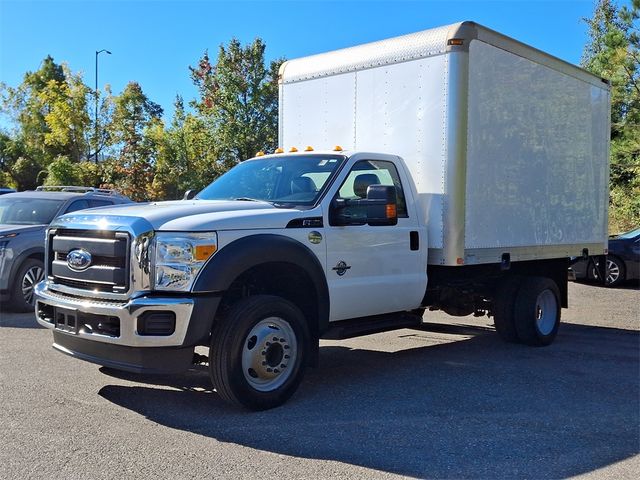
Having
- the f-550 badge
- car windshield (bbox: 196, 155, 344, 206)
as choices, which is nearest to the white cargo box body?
car windshield (bbox: 196, 155, 344, 206)

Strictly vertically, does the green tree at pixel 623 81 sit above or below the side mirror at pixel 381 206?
above

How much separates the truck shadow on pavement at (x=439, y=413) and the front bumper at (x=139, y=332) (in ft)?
1.66

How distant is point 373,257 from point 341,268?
0.42m

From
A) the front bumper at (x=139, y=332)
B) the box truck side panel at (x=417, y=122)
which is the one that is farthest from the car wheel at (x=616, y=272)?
the front bumper at (x=139, y=332)

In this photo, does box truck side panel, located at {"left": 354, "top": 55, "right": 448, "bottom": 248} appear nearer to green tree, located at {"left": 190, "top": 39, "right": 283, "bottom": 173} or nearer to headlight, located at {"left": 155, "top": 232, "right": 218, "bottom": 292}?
headlight, located at {"left": 155, "top": 232, "right": 218, "bottom": 292}

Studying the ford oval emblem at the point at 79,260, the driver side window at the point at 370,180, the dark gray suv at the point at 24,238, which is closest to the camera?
the ford oval emblem at the point at 79,260

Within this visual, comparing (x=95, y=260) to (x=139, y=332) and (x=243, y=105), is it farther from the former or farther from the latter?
(x=243, y=105)

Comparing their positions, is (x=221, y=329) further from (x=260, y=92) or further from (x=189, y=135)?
(x=189, y=135)

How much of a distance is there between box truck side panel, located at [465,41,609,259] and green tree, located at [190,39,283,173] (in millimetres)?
19344

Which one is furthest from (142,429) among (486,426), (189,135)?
(189,135)

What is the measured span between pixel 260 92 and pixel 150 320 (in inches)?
956

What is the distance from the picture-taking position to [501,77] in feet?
23.2

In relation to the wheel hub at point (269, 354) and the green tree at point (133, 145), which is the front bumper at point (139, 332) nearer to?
the wheel hub at point (269, 354)

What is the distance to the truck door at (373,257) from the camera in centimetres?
572
